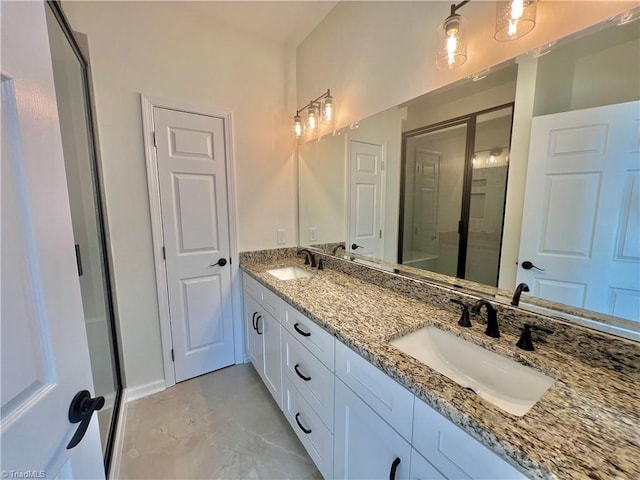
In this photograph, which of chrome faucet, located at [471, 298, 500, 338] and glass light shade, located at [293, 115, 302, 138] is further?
glass light shade, located at [293, 115, 302, 138]

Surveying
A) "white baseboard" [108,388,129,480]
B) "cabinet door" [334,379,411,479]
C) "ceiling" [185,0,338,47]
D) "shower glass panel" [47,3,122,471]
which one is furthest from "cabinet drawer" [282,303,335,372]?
"ceiling" [185,0,338,47]

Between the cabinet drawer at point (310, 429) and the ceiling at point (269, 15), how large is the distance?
2549mm

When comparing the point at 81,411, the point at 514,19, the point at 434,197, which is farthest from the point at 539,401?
the point at 514,19

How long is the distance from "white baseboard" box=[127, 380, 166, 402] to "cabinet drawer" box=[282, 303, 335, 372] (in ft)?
4.22

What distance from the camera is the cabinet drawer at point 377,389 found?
2.70 ft

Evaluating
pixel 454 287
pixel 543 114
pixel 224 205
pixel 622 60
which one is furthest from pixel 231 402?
pixel 622 60

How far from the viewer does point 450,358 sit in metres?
1.09

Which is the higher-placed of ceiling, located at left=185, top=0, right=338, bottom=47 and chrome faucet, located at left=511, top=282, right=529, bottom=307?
ceiling, located at left=185, top=0, right=338, bottom=47

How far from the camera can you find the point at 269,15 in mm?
1988

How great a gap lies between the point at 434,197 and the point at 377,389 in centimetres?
110

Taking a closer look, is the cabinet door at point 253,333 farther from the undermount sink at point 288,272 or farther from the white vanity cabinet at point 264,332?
the undermount sink at point 288,272

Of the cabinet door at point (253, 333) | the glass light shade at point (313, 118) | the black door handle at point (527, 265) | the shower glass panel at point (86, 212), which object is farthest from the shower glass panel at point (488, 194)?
the shower glass panel at point (86, 212)

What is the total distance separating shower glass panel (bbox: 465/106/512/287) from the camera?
1.18m

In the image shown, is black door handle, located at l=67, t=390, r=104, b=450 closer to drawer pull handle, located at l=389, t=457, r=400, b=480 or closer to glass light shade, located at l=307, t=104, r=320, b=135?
drawer pull handle, located at l=389, t=457, r=400, b=480
